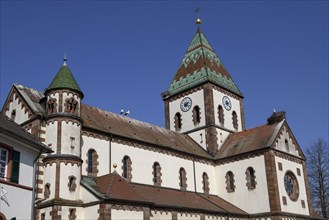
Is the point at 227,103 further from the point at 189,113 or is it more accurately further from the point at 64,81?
the point at 64,81

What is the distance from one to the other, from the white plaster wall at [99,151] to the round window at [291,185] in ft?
64.5

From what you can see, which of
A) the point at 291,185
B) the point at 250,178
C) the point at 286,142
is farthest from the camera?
the point at 286,142

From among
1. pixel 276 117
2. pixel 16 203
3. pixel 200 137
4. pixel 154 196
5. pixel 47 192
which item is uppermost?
pixel 276 117

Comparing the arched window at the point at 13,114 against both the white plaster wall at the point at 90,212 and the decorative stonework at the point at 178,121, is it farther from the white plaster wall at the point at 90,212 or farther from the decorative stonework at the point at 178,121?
the decorative stonework at the point at 178,121

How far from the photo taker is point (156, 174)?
4375cm

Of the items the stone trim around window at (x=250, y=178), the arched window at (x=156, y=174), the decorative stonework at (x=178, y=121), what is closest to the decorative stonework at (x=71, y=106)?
the arched window at (x=156, y=174)

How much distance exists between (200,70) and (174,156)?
15.7 metres

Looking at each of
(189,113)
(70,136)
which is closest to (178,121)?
(189,113)

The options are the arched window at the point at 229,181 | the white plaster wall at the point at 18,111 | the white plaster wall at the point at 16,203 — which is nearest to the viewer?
the white plaster wall at the point at 16,203

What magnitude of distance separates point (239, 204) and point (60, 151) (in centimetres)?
2149

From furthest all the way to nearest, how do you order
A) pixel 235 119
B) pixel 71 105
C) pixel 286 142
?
pixel 235 119
pixel 286 142
pixel 71 105

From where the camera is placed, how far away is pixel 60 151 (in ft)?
113

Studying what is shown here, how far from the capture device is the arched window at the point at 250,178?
47469mm

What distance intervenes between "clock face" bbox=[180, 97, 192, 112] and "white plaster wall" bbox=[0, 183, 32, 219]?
3275 centimetres
